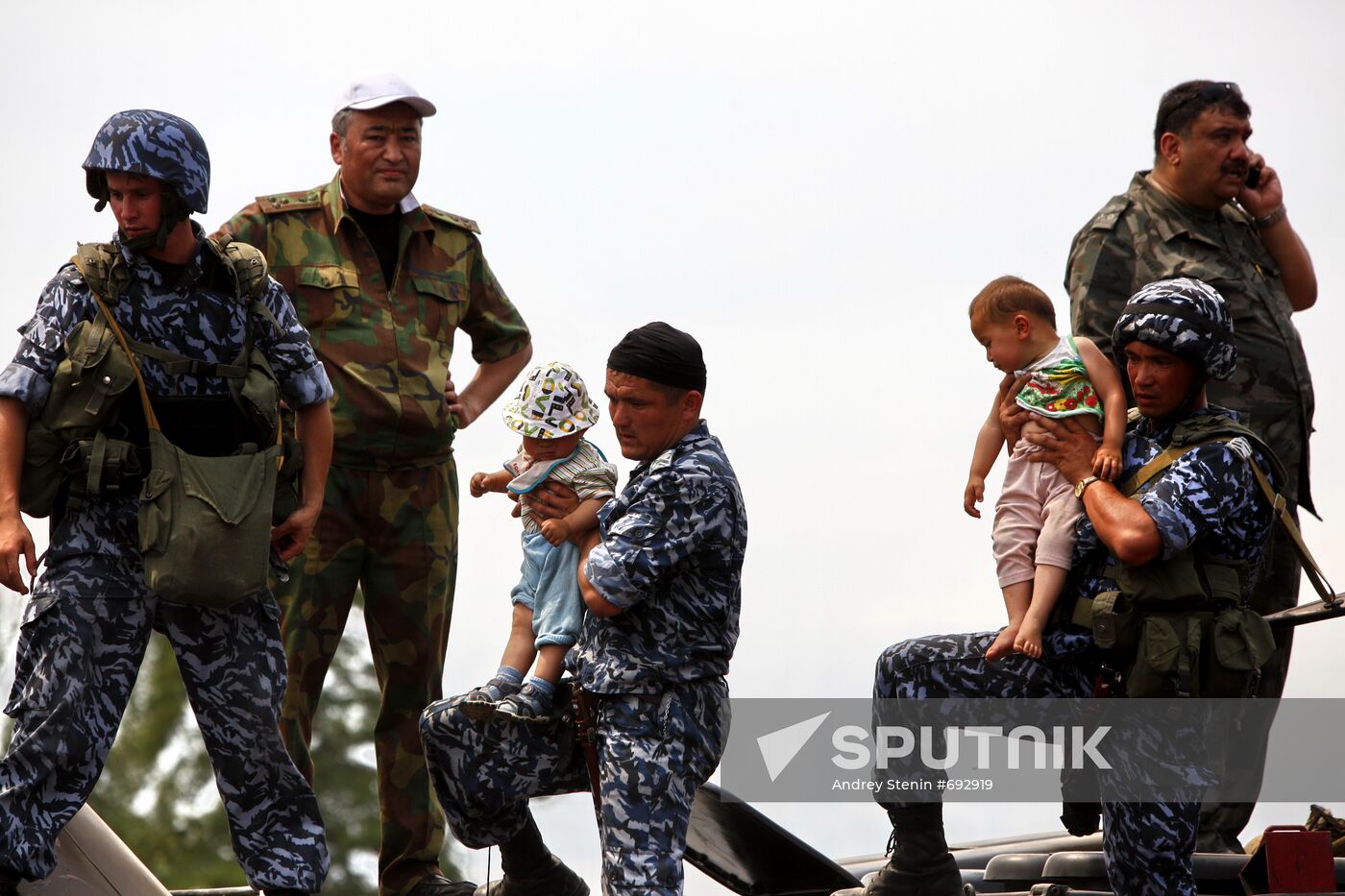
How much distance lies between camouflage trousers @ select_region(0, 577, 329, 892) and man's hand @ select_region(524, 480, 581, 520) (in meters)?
0.87

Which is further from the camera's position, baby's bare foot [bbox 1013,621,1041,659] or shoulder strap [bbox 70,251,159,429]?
baby's bare foot [bbox 1013,621,1041,659]

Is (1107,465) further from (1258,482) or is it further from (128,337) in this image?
(128,337)

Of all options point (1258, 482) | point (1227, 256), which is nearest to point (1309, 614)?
point (1258, 482)

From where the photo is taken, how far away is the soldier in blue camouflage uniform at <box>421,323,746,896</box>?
5.44 m

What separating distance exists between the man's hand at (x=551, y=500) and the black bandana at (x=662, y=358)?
20.0 inches

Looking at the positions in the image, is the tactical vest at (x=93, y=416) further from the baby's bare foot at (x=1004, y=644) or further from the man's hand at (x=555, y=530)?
the baby's bare foot at (x=1004, y=644)

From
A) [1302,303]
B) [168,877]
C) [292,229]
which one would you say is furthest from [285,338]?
[168,877]

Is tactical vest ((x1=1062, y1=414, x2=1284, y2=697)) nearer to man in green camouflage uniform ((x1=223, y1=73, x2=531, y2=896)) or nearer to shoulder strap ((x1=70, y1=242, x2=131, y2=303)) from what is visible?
man in green camouflage uniform ((x1=223, y1=73, x2=531, y2=896))

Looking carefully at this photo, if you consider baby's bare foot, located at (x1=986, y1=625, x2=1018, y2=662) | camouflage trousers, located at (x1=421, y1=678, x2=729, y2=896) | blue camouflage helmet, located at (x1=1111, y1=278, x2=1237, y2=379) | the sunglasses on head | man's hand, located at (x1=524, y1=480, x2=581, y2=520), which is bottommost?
camouflage trousers, located at (x1=421, y1=678, x2=729, y2=896)

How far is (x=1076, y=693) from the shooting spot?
589 cm

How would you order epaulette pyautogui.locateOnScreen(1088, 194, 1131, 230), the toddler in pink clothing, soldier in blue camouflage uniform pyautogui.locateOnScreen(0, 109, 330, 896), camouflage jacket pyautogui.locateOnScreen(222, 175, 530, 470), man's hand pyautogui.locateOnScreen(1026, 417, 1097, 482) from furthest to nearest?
epaulette pyautogui.locateOnScreen(1088, 194, 1131, 230) < camouflage jacket pyautogui.locateOnScreen(222, 175, 530, 470) < man's hand pyautogui.locateOnScreen(1026, 417, 1097, 482) < the toddler in pink clothing < soldier in blue camouflage uniform pyautogui.locateOnScreen(0, 109, 330, 896)

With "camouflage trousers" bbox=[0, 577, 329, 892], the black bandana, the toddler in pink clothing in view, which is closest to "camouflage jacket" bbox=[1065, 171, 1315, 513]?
the toddler in pink clothing

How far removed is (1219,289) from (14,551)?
436cm

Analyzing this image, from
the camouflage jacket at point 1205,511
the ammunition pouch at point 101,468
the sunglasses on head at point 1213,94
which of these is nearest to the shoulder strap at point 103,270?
the ammunition pouch at point 101,468
